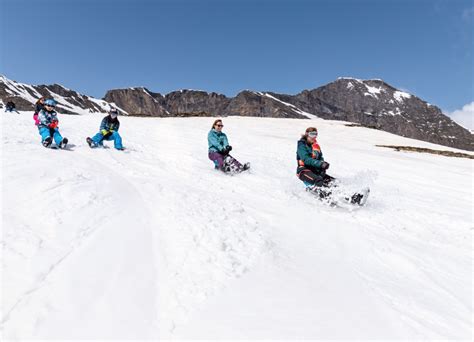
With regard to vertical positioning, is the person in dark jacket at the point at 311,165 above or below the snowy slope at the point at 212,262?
above

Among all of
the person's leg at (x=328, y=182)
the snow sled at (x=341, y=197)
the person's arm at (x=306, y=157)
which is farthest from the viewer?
the person's arm at (x=306, y=157)

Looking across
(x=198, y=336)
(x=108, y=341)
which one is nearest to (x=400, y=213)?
(x=198, y=336)

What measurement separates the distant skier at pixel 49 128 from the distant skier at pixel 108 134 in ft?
3.73

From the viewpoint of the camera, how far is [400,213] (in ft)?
23.5

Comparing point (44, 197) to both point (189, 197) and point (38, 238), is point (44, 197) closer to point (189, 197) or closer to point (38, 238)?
point (38, 238)

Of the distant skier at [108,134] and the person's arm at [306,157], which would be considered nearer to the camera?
the person's arm at [306,157]

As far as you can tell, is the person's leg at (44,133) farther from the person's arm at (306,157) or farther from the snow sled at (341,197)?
the snow sled at (341,197)

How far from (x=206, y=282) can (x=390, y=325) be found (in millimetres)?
1782

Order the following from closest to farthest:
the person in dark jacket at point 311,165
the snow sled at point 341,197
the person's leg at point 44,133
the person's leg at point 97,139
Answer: the snow sled at point 341,197, the person in dark jacket at point 311,165, the person's leg at point 44,133, the person's leg at point 97,139

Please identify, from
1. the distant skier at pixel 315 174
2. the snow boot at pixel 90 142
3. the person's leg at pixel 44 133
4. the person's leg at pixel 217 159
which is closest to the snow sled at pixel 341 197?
the distant skier at pixel 315 174

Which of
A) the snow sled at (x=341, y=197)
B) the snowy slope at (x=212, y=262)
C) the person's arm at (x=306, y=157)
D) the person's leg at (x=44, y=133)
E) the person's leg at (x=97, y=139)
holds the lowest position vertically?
the snowy slope at (x=212, y=262)

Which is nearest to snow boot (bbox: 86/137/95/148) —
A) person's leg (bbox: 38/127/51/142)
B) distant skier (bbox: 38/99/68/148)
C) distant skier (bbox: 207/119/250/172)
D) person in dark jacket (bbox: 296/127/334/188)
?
distant skier (bbox: 38/99/68/148)

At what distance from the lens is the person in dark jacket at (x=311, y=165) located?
7621 millimetres

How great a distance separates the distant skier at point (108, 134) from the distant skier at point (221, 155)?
3.46 metres
